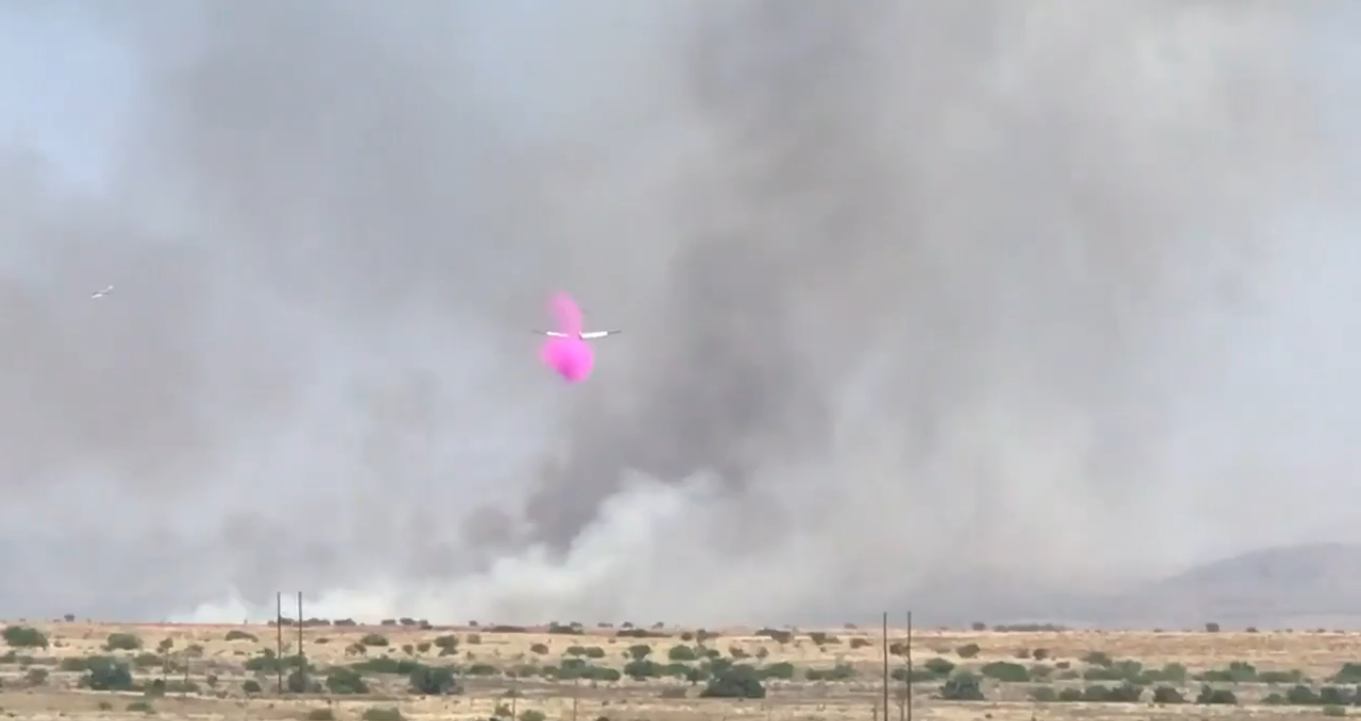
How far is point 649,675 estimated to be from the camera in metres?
100

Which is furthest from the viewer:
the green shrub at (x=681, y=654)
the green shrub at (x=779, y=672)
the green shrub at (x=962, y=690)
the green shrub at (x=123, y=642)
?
the green shrub at (x=123, y=642)

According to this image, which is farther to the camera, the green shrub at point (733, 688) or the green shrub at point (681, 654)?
the green shrub at point (681, 654)

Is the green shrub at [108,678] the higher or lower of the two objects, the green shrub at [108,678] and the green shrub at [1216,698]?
the higher

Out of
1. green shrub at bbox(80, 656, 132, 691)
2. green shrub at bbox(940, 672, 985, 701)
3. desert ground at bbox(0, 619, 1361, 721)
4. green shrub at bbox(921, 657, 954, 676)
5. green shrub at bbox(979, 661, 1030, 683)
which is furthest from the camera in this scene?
green shrub at bbox(921, 657, 954, 676)

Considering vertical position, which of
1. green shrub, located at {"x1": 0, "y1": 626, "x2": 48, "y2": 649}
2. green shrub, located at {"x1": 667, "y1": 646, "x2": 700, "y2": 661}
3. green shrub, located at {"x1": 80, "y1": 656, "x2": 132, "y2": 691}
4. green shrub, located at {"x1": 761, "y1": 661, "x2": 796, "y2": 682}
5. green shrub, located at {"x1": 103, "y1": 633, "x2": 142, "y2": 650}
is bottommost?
green shrub, located at {"x1": 761, "y1": 661, "x2": 796, "y2": 682}

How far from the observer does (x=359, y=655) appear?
115 metres

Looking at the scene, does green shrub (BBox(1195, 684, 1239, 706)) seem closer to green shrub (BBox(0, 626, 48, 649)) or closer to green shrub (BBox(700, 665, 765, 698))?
green shrub (BBox(700, 665, 765, 698))

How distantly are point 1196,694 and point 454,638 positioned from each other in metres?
50.7

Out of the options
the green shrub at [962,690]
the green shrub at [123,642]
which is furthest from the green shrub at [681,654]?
the green shrub at [123,642]

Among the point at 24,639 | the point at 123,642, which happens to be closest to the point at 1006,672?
the point at 123,642

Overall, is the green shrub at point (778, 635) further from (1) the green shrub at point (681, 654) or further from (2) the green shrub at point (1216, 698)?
(2) the green shrub at point (1216, 698)

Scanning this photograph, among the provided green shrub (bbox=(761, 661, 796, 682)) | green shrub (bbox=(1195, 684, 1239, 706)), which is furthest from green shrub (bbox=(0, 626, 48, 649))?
green shrub (bbox=(1195, 684, 1239, 706))

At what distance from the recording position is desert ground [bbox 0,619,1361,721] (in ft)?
267

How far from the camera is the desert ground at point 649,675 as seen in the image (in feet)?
267
